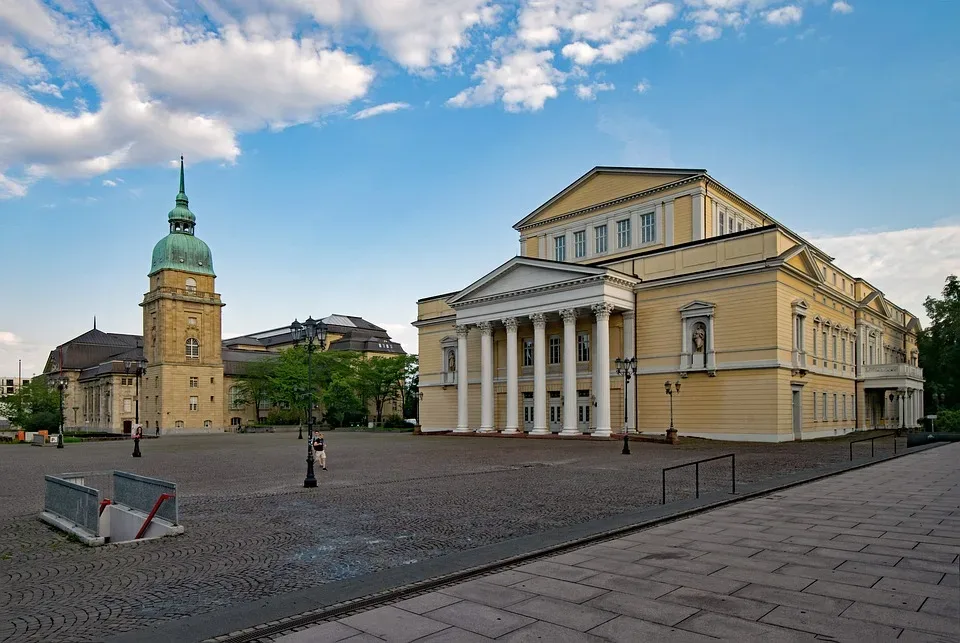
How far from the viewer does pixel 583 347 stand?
50.4 metres

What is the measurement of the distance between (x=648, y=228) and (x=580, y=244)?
21.9 ft

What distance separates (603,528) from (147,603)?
280 inches

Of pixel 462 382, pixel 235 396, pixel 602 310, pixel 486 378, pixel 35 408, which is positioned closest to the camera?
pixel 602 310

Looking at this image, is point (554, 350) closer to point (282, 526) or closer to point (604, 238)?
point (604, 238)

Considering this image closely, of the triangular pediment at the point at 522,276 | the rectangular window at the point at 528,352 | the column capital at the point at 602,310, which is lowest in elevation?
the rectangular window at the point at 528,352

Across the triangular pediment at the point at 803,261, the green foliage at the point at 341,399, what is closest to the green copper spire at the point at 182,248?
the green foliage at the point at 341,399

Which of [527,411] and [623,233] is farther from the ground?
[623,233]

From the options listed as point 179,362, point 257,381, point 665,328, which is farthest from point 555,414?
point 179,362

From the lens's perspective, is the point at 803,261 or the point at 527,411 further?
the point at 527,411

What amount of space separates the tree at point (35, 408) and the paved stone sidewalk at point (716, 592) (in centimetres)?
8583

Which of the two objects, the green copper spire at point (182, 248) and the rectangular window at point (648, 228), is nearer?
the rectangular window at point (648, 228)

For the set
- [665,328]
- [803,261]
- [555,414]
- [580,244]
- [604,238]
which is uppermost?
[604,238]

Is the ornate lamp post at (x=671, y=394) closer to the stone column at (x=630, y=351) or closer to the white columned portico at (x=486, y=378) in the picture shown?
the stone column at (x=630, y=351)

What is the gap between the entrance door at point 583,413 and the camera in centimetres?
4900
